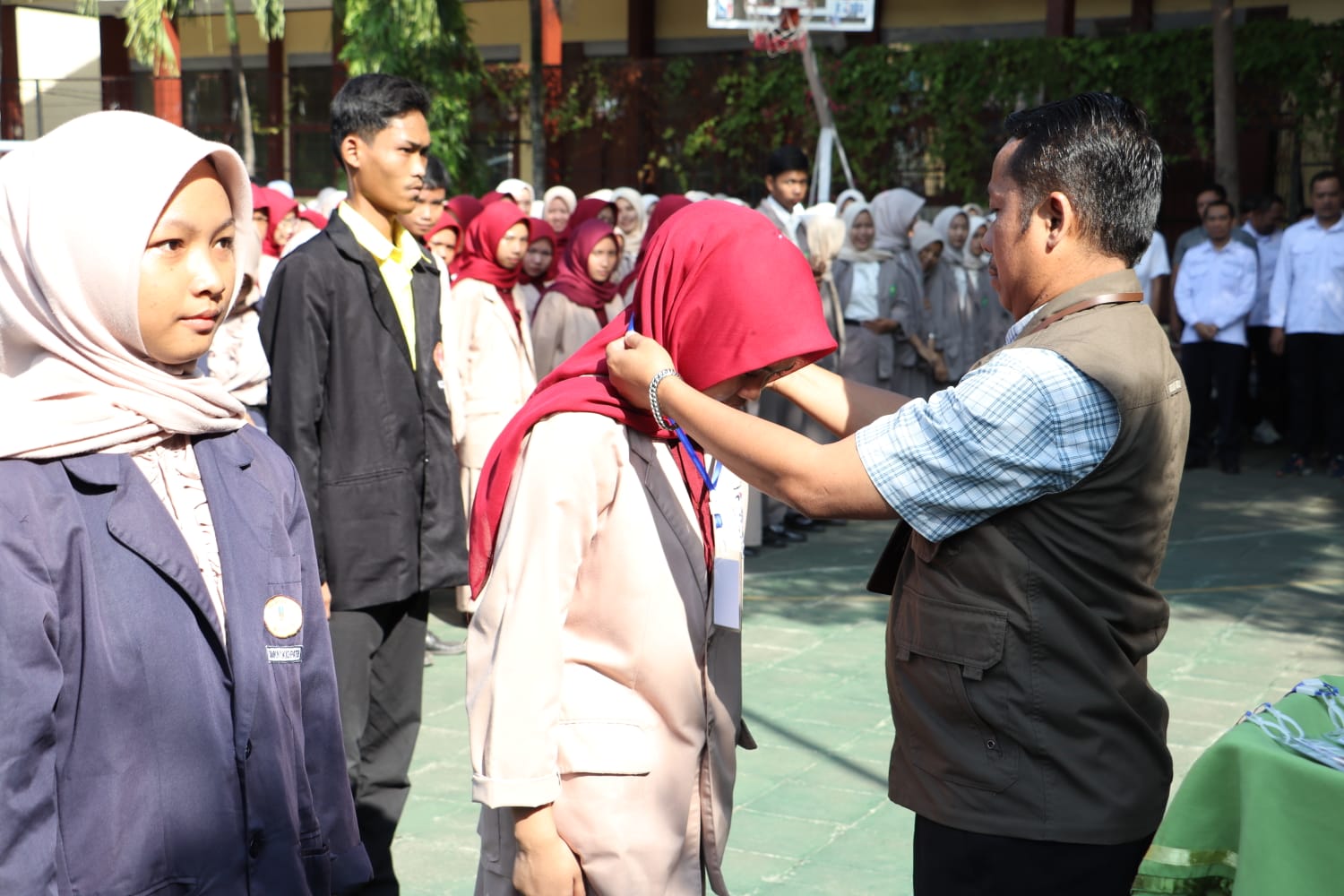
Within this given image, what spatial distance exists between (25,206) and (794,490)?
1147 millimetres

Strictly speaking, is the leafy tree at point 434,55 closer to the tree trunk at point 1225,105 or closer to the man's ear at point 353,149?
the tree trunk at point 1225,105

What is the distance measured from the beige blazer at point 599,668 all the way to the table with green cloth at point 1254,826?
0.73 m

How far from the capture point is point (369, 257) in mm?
3633

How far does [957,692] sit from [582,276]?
6265 millimetres

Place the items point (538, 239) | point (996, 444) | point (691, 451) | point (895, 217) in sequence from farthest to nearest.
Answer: point (895, 217), point (538, 239), point (691, 451), point (996, 444)

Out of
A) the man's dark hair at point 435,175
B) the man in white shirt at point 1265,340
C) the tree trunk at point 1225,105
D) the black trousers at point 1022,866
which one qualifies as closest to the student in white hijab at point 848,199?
the man in white shirt at point 1265,340

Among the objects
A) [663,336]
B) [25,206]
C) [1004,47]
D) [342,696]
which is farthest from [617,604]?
[1004,47]

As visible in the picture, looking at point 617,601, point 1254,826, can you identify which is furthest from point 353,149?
point 1254,826

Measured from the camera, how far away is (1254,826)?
219 centimetres

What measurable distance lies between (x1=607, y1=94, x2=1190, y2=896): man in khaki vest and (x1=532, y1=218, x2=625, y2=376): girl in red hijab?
582 centimetres

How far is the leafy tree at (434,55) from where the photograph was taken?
16.1 metres

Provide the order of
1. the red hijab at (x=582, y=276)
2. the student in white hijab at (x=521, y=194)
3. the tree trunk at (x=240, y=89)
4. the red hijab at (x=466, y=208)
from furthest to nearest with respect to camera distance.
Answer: the tree trunk at (x=240, y=89) < the student in white hijab at (x=521, y=194) < the red hijab at (x=466, y=208) < the red hijab at (x=582, y=276)

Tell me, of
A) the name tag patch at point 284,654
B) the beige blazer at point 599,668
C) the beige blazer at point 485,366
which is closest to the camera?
the name tag patch at point 284,654

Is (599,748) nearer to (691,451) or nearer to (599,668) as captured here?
(599,668)
